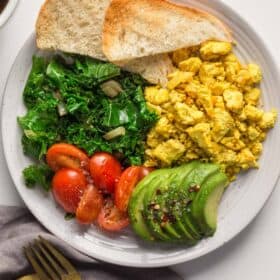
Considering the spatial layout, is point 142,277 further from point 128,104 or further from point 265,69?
point 265,69

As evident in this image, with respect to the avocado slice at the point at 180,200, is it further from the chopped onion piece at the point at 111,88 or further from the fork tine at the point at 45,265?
the fork tine at the point at 45,265

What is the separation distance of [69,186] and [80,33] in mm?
668

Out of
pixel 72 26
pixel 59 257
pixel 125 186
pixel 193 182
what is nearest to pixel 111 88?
pixel 72 26

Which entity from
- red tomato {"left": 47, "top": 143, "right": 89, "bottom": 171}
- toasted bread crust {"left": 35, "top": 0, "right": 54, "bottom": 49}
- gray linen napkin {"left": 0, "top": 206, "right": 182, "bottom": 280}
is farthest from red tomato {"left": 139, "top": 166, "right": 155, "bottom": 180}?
toasted bread crust {"left": 35, "top": 0, "right": 54, "bottom": 49}

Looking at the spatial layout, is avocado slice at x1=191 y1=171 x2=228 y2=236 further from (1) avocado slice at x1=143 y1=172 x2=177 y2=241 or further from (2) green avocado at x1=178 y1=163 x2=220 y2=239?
(1) avocado slice at x1=143 y1=172 x2=177 y2=241

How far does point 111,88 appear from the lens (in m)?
3.29

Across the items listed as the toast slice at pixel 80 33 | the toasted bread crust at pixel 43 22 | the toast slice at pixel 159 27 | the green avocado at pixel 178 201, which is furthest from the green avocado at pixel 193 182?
the toasted bread crust at pixel 43 22

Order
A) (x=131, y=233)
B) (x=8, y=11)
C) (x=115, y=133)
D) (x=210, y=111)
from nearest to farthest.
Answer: (x=8, y=11) < (x=210, y=111) < (x=115, y=133) < (x=131, y=233)

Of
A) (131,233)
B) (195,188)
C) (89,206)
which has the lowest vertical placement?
(131,233)

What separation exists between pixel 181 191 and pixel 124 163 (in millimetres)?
313

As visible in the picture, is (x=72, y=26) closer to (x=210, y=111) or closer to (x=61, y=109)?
(x=61, y=109)

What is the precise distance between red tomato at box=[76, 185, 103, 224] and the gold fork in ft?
0.62

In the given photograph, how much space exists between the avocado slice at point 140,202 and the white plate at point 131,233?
0.16 meters

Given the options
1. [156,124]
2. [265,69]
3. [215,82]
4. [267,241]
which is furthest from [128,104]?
[267,241]
